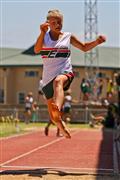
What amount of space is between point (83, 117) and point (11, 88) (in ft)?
87.1

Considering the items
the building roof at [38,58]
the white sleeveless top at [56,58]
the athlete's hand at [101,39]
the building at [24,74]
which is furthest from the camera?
the building roof at [38,58]

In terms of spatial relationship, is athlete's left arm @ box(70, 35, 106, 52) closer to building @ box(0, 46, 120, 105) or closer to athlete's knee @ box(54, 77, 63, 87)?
athlete's knee @ box(54, 77, 63, 87)

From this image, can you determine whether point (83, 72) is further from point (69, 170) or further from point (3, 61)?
point (69, 170)

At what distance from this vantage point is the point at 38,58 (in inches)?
2397

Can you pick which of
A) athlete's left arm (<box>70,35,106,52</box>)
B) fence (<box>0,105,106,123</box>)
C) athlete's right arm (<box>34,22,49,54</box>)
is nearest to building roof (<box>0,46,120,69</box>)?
fence (<box>0,105,106,123</box>)

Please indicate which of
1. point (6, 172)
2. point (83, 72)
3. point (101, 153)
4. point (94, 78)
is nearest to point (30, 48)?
point (83, 72)

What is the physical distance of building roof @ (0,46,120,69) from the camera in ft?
197

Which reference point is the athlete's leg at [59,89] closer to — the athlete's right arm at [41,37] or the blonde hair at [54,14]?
the athlete's right arm at [41,37]

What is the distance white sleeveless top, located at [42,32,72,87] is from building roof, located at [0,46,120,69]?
49823 millimetres

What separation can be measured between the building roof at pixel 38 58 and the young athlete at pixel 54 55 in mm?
49814

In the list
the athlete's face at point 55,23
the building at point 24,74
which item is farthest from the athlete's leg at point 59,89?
the building at point 24,74

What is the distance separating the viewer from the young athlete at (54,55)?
809 cm

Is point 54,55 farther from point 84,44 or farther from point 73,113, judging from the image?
point 73,113

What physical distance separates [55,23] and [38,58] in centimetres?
5285
